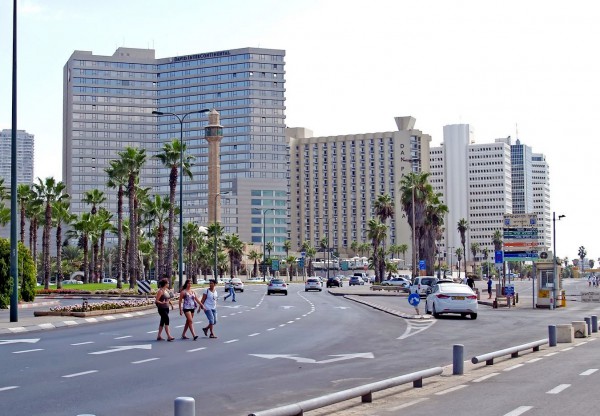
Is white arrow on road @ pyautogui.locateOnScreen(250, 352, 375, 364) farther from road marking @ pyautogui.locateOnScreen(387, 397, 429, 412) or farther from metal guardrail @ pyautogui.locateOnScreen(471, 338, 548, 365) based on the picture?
road marking @ pyautogui.locateOnScreen(387, 397, 429, 412)

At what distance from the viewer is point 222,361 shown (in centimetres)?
1781

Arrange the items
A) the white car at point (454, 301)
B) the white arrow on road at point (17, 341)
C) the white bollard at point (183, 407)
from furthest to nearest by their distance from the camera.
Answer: the white car at point (454, 301) → the white arrow on road at point (17, 341) → the white bollard at point (183, 407)

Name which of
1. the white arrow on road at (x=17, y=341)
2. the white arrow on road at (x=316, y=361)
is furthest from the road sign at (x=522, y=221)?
the white arrow on road at (x=17, y=341)

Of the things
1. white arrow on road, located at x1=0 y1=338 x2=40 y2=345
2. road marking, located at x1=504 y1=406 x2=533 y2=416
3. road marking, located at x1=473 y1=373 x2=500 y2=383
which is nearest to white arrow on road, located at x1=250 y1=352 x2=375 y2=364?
road marking, located at x1=473 y1=373 x2=500 y2=383

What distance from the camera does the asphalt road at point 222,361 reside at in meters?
12.3

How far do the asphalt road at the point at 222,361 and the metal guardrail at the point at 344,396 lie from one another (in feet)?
3.79

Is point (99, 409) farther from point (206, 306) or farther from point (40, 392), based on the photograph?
point (206, 306)

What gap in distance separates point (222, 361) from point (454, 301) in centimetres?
1888

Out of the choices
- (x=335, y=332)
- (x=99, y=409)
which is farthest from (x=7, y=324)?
(x=99, y=409)

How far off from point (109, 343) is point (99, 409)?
11.2m

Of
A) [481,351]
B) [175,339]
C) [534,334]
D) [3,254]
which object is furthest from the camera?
[3,254]

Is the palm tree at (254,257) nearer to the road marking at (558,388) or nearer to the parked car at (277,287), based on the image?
the parked car at (277,287)

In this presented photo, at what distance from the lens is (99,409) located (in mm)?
11336

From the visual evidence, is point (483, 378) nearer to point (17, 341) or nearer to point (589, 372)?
point (589, 372)
